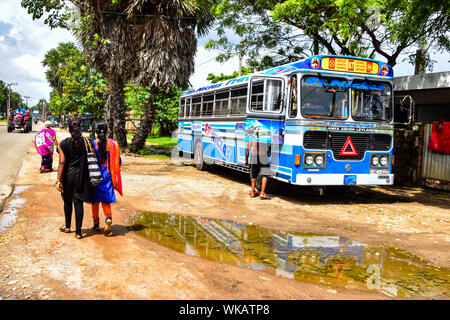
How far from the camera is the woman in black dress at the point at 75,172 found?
5.93 metres

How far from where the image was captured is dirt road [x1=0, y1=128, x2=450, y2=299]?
4.28 m

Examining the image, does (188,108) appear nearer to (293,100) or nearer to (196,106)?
(196,106)

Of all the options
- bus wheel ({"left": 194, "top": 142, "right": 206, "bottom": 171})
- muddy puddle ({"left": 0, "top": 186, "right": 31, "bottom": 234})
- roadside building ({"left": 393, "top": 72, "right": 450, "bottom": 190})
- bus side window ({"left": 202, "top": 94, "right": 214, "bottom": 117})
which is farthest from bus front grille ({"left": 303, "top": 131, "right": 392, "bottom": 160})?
bus wheel ({"left": 194, "top": 142, "right": 206, "bottom": 171})

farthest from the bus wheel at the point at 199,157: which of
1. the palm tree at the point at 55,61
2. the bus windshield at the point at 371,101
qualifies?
the palm tree at the point at 55,61

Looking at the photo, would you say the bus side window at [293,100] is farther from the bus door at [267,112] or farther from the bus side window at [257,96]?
the bus side window at [257,96]

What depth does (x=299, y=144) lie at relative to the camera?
352 inches

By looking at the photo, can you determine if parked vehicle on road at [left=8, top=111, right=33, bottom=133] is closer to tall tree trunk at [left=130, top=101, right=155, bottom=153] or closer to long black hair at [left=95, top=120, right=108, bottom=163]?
tall tree trunk at [left=130, top=101, right=155, bottom=153]

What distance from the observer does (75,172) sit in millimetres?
5965

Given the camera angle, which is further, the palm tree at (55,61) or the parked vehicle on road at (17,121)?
the palm tree at (55,61)

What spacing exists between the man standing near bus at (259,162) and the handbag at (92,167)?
4.61 metres

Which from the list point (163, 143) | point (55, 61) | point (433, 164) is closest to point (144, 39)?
point (163, 143)

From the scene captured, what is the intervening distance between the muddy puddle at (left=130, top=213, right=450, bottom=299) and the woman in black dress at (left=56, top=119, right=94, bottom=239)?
1.13m
